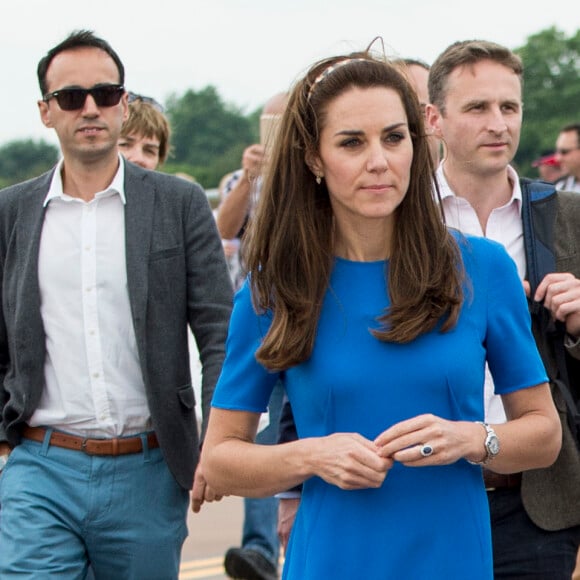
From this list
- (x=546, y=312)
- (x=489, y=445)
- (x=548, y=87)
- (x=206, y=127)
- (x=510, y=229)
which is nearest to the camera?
(x=489, y=445)

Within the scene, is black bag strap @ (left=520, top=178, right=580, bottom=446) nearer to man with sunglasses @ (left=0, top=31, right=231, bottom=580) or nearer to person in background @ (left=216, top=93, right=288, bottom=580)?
man with sunglasses @ (left=0, top=31, right=231, bottom=580)

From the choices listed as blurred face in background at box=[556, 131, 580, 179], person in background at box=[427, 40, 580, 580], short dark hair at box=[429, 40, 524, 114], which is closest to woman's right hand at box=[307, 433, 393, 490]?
person in background at box=[427, 40, 580, 580]

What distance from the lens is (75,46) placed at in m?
4.60

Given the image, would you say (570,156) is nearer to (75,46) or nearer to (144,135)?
(144,135)

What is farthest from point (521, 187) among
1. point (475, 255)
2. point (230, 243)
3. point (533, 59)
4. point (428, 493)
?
point (533, 59)

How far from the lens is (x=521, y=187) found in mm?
4098

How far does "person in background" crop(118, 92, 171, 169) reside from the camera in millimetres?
5816

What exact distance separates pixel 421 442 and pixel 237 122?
4690 inches

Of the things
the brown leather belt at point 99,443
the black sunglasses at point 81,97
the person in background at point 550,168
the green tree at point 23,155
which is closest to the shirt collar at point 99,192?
the black sunglasses at point 81,97

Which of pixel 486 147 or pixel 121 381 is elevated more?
pixel 486 147

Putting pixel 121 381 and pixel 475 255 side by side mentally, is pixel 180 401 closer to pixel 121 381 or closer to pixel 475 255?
pixel 121 381

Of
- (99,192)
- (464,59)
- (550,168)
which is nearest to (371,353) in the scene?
(464,59)

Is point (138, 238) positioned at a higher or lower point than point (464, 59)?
lower

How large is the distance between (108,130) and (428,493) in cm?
218
